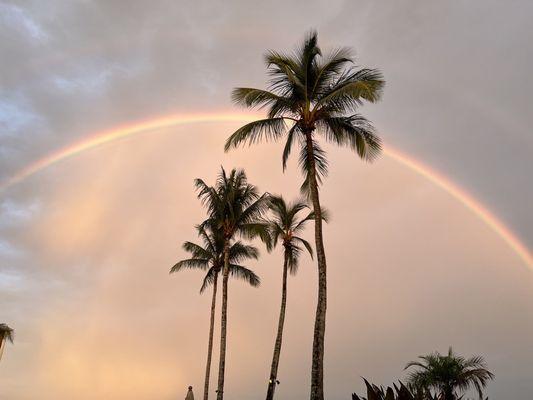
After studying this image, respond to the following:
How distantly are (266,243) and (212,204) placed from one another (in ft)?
13.6

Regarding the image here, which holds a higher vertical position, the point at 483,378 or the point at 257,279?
the point at 257,279

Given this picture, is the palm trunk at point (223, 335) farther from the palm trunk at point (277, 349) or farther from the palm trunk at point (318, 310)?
the palm trunk at point (318, 310)

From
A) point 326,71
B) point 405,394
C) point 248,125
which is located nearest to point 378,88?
point 326,71

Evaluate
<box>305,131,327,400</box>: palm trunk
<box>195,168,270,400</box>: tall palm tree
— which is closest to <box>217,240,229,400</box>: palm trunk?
<box>195,168,270,400</box>: tall palm tree

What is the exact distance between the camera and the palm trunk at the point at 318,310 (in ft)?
53.4

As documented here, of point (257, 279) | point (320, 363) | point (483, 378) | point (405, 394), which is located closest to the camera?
point (405, 394)

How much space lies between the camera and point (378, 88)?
63.5 ft

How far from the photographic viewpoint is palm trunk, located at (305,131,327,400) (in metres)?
16.3

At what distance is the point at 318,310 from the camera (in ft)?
58.0

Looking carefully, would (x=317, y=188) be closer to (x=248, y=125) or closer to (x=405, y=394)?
(x=248, y=125)

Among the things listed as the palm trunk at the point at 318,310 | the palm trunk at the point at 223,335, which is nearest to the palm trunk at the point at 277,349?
the palm trunk at the point at 223,335

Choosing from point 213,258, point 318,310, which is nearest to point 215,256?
point 213,258

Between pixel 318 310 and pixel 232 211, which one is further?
pixel 232 211

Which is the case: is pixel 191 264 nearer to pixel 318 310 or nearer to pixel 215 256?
pixel 215 256
